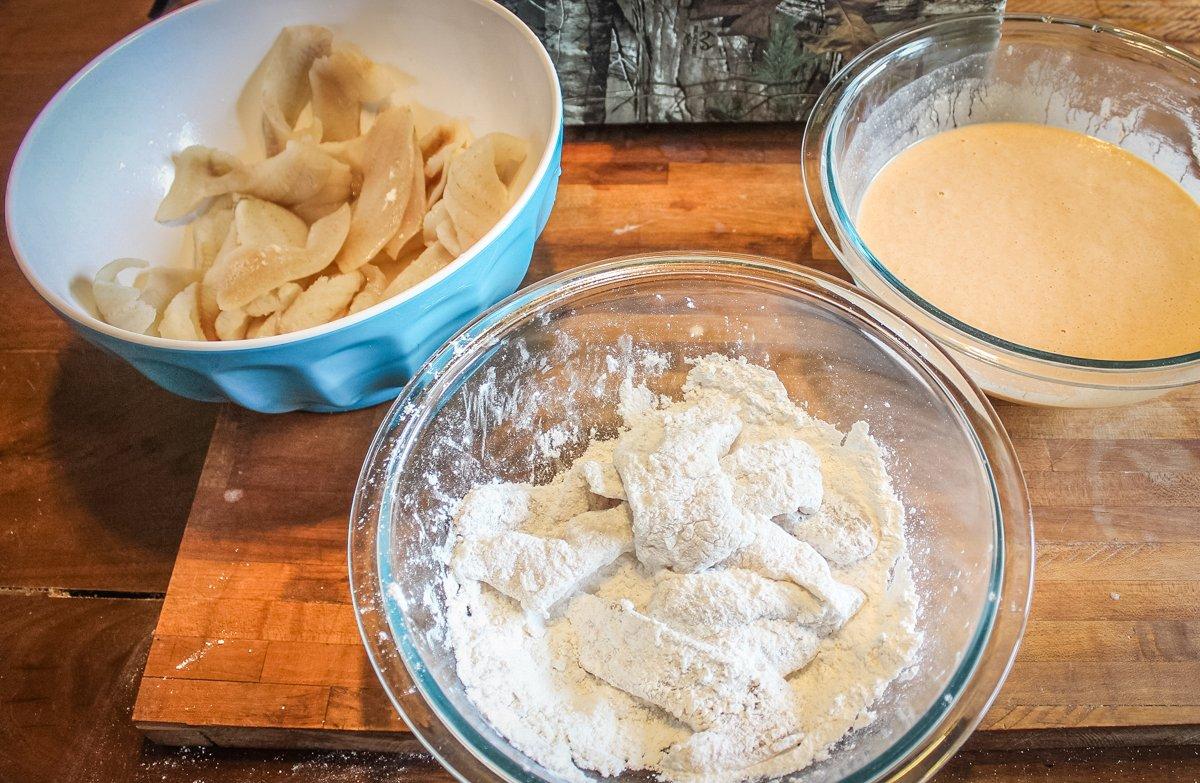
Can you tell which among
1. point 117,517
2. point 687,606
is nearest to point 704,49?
point 687,606

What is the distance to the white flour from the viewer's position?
2.67ft

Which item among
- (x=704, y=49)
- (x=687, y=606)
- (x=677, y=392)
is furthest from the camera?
(x=704, y=49)

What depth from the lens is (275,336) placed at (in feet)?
3.10

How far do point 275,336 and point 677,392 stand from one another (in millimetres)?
482

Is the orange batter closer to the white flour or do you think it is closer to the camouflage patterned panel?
the camouflage patterned panel

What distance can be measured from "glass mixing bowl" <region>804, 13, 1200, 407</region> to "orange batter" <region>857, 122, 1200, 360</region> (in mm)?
24

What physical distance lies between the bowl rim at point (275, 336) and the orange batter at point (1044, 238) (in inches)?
18.3

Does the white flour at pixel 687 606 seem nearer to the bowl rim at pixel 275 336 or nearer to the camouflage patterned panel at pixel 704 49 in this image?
the bowl rim at pixel 275 336

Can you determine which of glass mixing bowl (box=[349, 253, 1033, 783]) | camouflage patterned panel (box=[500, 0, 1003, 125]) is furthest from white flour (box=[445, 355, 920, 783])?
camouflage patterned panel (box=[500, 0, 1003, 125])

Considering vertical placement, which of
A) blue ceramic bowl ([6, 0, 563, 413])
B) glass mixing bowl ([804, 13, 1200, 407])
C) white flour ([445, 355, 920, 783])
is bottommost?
white flour ([445, 355, 920, 783])

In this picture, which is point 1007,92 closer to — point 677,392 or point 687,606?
point 677,392

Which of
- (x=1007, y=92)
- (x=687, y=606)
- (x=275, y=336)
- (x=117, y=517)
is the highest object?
(x=1007, y=92)

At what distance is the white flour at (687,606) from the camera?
81 cm

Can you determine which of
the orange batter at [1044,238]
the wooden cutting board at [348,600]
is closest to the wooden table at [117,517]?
the wooden cutting board at [348,600]
